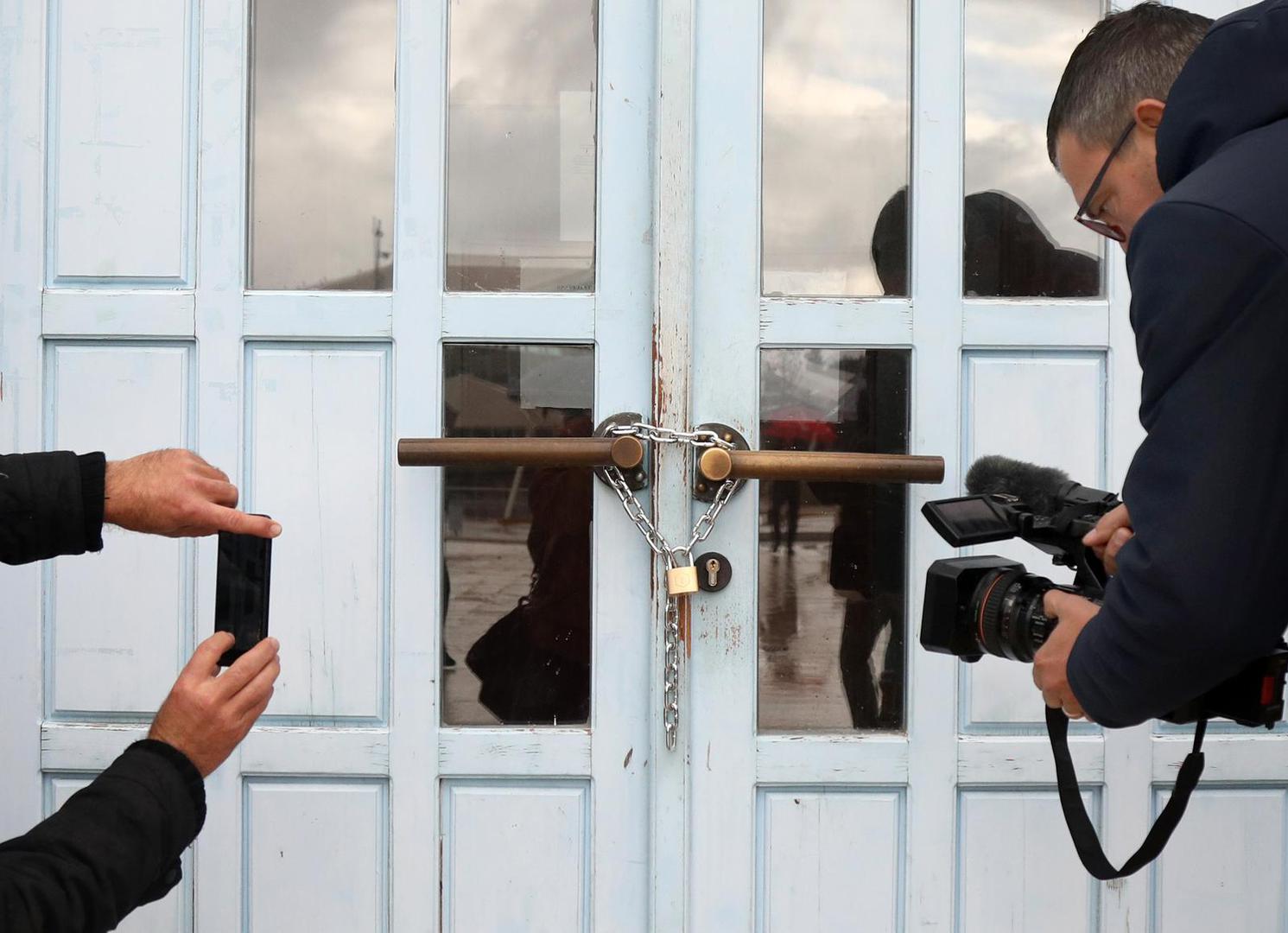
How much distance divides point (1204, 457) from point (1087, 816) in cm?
55

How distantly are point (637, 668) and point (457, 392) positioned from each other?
0.54m

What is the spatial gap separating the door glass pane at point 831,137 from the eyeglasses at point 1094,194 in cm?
42

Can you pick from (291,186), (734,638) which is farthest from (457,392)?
(734,638)

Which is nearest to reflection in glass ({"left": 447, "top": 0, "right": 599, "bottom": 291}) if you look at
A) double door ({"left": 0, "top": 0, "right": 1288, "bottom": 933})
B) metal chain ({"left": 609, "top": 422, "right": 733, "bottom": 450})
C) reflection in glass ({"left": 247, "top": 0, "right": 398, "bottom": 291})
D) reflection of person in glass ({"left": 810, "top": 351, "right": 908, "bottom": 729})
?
double door ({"left": 0, "top": 0, "right": 1288, "bottom": 933})

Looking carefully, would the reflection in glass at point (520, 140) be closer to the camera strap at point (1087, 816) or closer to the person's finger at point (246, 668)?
the person's finger at point (246, 668)

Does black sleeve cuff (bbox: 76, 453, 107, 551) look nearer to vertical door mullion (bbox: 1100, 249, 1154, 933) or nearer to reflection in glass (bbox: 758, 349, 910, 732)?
reflection in glass (bbox: 758, 349, 910, 732)

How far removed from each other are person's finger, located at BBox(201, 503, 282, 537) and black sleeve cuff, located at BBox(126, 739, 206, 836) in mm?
250

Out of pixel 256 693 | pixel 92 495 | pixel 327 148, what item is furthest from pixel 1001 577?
pixel 327 148

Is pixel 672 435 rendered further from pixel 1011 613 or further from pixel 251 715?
pixel 251 715

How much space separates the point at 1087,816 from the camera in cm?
132

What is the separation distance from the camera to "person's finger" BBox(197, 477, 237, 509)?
1288 mm

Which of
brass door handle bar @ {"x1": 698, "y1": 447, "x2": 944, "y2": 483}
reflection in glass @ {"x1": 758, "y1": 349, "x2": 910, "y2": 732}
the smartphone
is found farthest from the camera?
reflection in glass @ {"x1": 758, "y1": 349, "x2": 910, "y2": 732}

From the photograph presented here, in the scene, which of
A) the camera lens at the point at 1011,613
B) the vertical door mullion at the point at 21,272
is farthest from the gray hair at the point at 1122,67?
the vertical door mullion at the point at 21,272

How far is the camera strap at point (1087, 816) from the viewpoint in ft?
4.16
